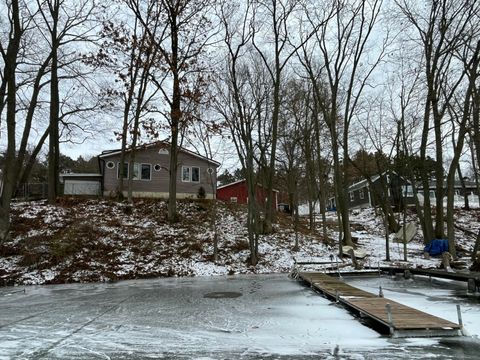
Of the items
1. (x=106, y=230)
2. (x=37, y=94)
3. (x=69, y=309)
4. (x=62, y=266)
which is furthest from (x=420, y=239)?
(x=37, y=94)

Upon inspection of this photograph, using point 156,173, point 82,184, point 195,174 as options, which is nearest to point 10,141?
point 82,184

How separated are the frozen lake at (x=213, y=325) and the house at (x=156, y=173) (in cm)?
1727

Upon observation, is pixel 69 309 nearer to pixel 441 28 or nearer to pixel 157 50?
pixel 157 50

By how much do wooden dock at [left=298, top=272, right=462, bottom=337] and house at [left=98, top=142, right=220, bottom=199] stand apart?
19750 mm

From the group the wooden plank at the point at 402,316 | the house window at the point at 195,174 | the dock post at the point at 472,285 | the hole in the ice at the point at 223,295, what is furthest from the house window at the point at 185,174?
the wooden plank at the point at 402,316

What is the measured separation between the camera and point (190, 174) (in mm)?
30188

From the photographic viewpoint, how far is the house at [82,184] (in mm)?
28500

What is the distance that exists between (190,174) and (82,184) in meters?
7.82

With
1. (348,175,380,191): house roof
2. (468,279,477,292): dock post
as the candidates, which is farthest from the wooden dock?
(348,175,380,191): house roof

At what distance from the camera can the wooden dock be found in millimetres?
5574

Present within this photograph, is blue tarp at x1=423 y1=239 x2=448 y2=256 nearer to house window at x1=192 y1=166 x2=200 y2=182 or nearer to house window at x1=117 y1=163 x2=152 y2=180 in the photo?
house window at x1=192 y1=166 x2=200 y2=182

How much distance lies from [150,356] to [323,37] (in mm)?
18568

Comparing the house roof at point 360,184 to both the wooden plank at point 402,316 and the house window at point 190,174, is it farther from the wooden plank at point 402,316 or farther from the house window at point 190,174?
the wooden plank at point 402,316

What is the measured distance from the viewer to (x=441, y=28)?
17.7 metres
